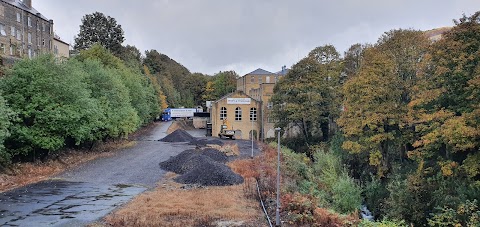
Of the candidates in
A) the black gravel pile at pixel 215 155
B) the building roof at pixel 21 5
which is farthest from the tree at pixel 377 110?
the building roof at pixel 21 5

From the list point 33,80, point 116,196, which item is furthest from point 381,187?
point 33,80

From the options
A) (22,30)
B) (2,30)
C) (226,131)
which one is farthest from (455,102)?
(22,30)

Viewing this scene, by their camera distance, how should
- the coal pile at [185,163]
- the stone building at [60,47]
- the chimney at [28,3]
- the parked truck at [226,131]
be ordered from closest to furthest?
the coal pile at [185,163] → the parked truck at [226,131] → the chimney at [28,3] → the stone building at [60,47]

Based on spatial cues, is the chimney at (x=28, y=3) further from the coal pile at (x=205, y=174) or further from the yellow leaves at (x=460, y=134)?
the yellow leaves at (x=460, y=134)

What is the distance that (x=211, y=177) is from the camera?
22703 millimetres

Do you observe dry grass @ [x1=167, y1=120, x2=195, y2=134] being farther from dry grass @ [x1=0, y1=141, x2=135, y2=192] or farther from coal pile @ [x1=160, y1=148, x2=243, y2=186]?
coal pile @ [x1=160, y1=148, x2=243, y2=186]

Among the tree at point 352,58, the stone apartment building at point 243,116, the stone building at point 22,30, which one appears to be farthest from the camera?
the stone apartment building at point 243,116

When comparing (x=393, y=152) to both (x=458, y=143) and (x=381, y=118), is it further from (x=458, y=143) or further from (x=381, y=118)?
(x=458, y=143)

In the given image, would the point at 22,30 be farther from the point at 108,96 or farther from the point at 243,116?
the point at 243,116

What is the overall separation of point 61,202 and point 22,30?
1879 inches

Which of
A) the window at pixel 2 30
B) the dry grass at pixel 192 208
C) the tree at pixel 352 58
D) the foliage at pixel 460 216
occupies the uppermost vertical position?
the window at pixel 2 30

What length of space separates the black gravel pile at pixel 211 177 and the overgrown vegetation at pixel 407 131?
11.3 ft

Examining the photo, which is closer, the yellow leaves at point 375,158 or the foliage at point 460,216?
the foliage at point 460,216

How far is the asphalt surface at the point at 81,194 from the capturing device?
1497 centimetres
